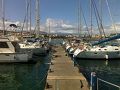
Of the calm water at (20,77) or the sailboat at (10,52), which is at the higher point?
the sailboat at (10,52)

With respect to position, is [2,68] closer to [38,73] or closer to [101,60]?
[38,73]

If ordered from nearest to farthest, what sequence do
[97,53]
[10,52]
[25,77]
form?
1. [25,77]
2. [10,52]
3. [97,53]

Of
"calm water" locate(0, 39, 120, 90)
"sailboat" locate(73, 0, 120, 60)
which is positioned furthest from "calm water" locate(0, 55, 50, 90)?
"sailboat" locate(73, 0, 120, 60)

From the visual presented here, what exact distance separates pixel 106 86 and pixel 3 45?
61.2ft

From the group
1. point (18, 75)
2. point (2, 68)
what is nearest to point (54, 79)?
point (18, 75)

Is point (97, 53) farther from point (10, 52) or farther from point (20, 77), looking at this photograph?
point (20, 77)

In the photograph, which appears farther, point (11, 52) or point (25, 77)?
point (11, 52)

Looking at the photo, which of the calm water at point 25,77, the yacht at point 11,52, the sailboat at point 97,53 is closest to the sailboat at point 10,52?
the yacht at point 11,52

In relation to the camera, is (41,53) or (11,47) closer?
(11,47)

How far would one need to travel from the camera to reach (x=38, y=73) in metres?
29.3

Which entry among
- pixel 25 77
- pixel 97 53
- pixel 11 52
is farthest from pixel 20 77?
pixel 97 53

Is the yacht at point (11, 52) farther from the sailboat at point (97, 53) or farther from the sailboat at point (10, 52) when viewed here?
the sailboat at point (97, 53)

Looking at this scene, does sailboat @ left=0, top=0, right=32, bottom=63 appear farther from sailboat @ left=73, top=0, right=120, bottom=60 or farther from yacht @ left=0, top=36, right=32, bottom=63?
sailboat @ left=73, top=0, right=120, bottom=60

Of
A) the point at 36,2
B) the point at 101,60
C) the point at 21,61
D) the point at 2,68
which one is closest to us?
the point at 2,68
